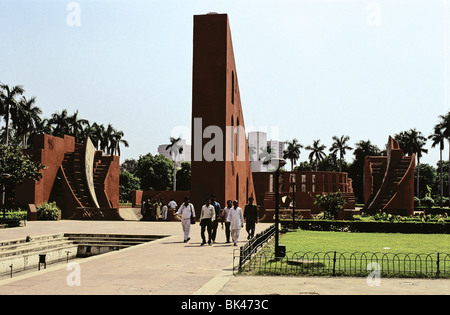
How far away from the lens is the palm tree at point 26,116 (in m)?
A: 46.9

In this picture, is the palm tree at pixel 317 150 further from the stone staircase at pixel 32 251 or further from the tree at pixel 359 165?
the stone staircase at pixel 32 251

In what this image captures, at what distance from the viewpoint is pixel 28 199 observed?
30469 mm

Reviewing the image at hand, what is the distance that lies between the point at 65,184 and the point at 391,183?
78.5 ft

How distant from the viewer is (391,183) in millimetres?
37469

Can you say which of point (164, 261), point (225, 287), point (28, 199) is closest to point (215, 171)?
point (28, 199)

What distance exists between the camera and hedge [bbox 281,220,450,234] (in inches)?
922

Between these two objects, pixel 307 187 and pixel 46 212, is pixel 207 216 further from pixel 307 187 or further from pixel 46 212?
pixel 307 187

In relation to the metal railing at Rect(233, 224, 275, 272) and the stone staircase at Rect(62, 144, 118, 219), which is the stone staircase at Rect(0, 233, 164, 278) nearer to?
the metal railing at Rect(233, 224, 275, 272)

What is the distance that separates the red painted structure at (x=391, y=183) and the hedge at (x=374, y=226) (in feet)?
39.3

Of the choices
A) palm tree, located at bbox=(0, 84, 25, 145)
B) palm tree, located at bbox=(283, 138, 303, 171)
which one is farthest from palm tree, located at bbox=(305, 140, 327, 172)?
palm tree, located at bbox=(0, 84, 25, 145)

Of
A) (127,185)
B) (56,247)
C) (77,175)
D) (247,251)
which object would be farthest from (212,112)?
(127,185)

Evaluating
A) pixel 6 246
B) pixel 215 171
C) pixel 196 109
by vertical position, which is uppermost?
pixel 196 109
